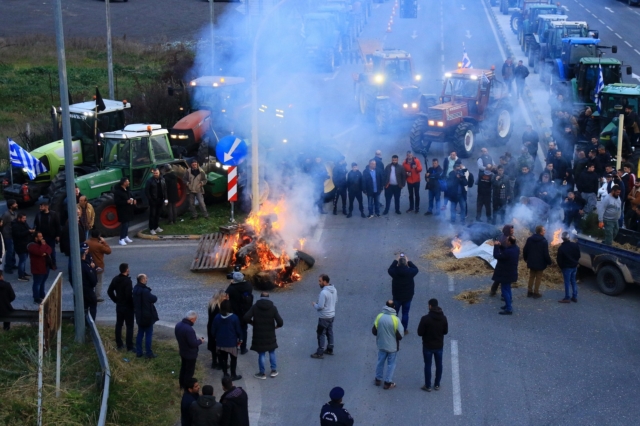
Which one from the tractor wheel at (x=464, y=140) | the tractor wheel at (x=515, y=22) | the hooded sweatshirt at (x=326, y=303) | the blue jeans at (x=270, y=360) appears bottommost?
the blue jeans at (x=270, y=360)

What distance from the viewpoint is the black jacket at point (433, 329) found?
37.0ft

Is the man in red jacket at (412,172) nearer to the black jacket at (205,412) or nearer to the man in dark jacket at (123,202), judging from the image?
the man in dark jacket at (123,202)

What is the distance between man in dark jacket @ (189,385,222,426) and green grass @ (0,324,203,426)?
1.58 metres

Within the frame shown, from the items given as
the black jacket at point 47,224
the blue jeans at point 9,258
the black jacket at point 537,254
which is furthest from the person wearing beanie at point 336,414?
the blue jeans at point 9,258

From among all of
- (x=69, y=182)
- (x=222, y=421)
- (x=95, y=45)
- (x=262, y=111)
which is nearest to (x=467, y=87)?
(x=262, y=111)

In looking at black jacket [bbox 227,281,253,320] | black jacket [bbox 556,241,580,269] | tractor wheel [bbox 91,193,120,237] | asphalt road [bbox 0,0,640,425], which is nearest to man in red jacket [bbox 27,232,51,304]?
asphalt road [bbox 0,0,640,425]

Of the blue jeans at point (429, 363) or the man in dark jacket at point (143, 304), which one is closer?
the blue jeans at point (429, 363)

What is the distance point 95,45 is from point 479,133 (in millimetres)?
30780

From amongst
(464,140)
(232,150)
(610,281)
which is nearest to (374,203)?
(232,150)

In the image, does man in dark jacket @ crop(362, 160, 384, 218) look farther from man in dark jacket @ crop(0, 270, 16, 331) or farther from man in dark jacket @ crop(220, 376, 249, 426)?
man in dark jacket @ crop(220, 376, 249, 426)

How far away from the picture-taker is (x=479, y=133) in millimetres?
25672

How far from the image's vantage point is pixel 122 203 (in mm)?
17797

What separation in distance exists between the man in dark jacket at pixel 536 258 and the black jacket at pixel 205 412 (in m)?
7.16

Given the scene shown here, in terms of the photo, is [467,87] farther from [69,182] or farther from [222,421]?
[222,421]
